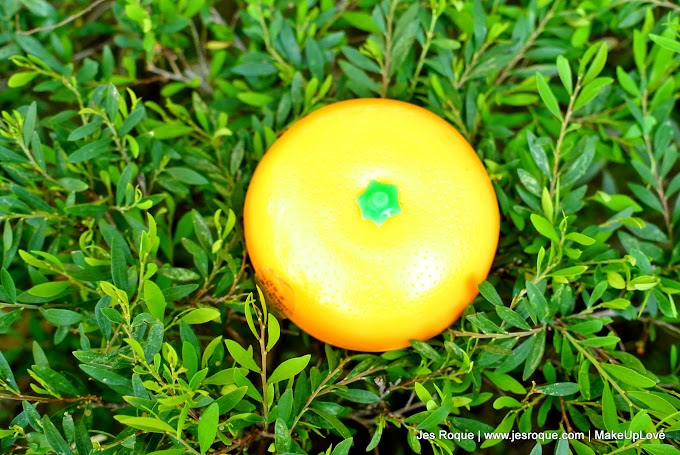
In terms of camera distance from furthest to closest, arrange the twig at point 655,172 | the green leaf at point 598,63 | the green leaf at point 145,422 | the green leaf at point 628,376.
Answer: the twig at point 655,172 → the green leaf at point 598,63 → the green leaf at point 628,376 → the green leaf at point 145,422

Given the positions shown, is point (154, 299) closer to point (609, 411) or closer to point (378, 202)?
point (378, 202)

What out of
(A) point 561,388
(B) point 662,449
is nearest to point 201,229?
(A) point 561,388

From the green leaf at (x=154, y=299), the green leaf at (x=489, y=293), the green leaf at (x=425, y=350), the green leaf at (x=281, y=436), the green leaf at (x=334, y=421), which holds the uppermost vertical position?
the green leaf at (x=154, y=299)

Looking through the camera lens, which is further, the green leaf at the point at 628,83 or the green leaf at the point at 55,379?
the green leaf at the point at 628,83

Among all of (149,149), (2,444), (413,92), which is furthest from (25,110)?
(413,92)

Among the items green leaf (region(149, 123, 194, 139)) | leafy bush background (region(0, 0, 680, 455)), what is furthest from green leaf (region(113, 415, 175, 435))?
green leaf (region(149, 123, 194, 139))

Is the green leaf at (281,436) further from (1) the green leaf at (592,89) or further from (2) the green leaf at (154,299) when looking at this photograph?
(1) the green leaf at (592,89)

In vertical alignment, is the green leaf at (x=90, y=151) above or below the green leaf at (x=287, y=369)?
above

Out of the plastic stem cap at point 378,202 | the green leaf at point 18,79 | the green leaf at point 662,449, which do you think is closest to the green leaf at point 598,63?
the plastic stem cap at point 378,202
